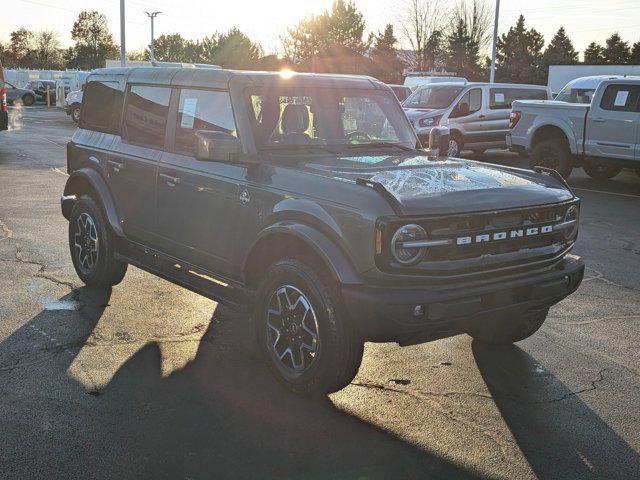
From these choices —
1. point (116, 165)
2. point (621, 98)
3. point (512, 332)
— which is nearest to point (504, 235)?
point (512, 332)

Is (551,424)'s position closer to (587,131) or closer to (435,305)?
(435,305)

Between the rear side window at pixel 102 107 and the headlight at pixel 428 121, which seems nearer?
the rear side window at pixel 102 107

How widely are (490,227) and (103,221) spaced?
3407 mm

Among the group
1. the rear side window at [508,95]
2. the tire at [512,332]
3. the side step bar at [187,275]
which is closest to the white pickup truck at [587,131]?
the rear side window at [508,95]

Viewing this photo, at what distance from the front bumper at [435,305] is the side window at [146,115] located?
2.43 meters

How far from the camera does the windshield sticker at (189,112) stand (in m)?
5.32

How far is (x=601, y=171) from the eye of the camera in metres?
16.2

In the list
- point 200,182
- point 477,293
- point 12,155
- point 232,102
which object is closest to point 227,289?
point 200,182

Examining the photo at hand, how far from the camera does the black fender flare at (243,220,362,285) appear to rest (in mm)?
3939

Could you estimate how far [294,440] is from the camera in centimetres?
380

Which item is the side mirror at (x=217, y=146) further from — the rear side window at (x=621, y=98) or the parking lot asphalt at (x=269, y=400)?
the rear side window at (x=621, y=98)

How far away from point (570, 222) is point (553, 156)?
1108 cm

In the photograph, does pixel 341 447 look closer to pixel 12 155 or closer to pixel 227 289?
pixel 227 289

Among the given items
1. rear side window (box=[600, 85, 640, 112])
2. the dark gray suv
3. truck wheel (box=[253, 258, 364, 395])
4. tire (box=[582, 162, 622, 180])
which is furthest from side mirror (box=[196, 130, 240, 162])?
tire (box=[582, 162, 622, 180])
